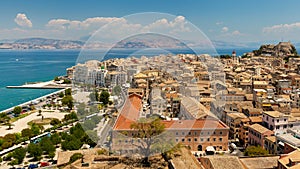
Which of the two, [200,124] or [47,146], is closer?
[200,124]

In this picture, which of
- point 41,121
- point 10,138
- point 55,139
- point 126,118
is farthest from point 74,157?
point 41,121

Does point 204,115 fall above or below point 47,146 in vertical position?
above

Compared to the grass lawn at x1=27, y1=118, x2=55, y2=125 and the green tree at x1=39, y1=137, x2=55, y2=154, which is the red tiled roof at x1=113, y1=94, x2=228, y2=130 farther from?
the grass lawn at x1=27, y1=118, x2=55, y2=125

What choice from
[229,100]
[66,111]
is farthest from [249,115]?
[66,111]

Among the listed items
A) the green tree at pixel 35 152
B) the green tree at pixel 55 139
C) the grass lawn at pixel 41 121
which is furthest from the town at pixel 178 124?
the grass lawn at pixel 41 121

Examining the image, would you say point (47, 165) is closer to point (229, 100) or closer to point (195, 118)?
point (195, 118)

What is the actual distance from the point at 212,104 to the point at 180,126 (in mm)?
2228

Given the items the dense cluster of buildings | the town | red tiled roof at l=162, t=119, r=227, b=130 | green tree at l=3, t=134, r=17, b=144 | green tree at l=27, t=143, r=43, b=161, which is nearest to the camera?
the town

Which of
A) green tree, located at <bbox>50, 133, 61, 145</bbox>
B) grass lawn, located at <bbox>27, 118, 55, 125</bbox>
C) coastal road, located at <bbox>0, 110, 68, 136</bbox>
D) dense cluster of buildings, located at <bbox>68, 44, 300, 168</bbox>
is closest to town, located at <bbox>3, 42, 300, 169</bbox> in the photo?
dense cluster of buildings, located at <bbox>68, 44, 300, 168</bbox>

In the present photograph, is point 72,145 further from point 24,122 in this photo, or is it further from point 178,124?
point 24,122

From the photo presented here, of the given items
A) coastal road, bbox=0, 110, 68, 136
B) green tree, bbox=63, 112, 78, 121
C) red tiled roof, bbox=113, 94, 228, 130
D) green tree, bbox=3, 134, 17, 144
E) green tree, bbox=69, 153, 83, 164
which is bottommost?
coastal road, bbox=0, 110, 68, 136

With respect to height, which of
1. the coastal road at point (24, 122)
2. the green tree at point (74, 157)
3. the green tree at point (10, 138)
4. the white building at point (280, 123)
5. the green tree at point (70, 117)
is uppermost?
the white building at point (280, 123)

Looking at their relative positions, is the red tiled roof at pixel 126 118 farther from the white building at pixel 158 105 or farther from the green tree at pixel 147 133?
the white building at pixel 158 105

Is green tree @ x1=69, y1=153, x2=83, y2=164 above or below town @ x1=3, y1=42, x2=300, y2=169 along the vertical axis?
below
